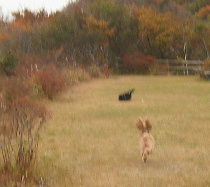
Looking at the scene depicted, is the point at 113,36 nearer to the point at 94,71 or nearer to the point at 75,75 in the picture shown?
the point at 94,71

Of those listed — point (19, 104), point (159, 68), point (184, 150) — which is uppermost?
point (19, 104)

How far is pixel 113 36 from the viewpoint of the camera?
33.7 metres

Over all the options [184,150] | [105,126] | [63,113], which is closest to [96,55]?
[63,113]

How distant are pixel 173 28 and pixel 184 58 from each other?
94.6 inches

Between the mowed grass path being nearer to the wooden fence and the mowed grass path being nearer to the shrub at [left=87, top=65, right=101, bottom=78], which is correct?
the shrub at [left=87, top=65, right=101, bottom=78]

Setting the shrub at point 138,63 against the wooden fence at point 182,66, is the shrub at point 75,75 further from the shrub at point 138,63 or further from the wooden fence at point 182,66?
the wooden fence at point 182,66

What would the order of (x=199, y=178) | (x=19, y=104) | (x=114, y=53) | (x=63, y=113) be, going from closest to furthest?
1. (x=199, y=178)
2. (x=19, y=104)
3. (x=63, y=113)
4. (x=114, y=53)

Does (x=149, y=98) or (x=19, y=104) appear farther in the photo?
(x=149, y=98)

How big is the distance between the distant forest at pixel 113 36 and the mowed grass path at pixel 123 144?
15.4m

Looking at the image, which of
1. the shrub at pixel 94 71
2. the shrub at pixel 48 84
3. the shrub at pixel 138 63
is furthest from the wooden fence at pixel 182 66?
the shrub at pixel 48 84

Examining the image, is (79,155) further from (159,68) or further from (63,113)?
(159,68)

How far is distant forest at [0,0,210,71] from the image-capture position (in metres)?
31.8

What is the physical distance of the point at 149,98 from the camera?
57.8 ft

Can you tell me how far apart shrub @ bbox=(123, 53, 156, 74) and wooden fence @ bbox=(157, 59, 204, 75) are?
0.93 meters
